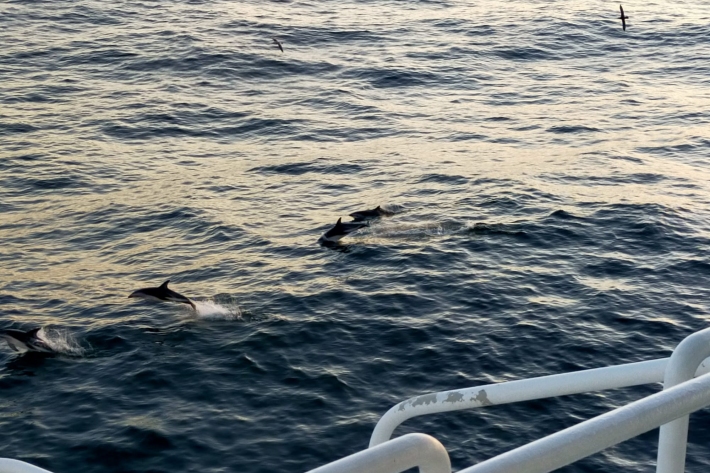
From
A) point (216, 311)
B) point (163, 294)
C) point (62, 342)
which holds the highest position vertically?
point (163, 294)

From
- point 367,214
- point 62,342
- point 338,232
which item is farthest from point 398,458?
point 367,214

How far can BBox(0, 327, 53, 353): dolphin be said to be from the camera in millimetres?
14078

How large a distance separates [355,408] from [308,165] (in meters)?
12.9

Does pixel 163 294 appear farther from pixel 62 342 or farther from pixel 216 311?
pixel 62 342

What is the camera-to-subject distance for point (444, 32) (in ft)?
138

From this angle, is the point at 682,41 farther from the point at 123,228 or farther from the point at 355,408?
the point at 355,408

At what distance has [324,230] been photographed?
20062 millimetres

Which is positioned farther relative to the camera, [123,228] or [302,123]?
[302,123]

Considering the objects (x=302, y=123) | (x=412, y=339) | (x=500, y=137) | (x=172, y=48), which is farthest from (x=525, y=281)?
(x=172, y=48)

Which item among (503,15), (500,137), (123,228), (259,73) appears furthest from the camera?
(503,15)

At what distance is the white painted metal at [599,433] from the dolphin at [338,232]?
1639cm

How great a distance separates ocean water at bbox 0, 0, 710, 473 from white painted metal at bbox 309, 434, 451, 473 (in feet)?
30.4

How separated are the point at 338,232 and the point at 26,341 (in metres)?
6.79

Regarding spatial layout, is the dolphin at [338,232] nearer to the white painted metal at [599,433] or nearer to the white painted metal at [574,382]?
the white painted metal at [574,382]
